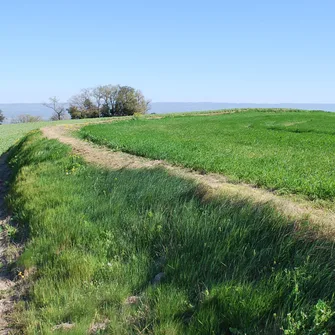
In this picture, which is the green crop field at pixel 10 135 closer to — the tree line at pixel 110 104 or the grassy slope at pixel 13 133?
the grassy slope at pixel 13 133

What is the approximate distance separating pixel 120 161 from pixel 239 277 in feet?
25.2

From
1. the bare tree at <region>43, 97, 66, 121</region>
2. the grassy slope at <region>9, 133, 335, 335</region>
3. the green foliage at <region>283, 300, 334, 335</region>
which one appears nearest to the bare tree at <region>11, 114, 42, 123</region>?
the bare tree at <region>43, 97, 66, 121</region>

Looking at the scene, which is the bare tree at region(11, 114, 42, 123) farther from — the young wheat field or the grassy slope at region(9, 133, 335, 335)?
the grassy slope at region(9, 133, 335, 335)

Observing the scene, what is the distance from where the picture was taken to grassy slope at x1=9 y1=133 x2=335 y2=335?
3.93 metres

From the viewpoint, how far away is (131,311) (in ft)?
14.2

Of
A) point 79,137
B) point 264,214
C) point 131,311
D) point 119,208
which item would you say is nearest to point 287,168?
point 264,214

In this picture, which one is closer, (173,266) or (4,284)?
(173,266)

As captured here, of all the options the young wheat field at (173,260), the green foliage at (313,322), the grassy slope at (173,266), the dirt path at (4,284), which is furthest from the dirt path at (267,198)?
the dirt path at (4,284)

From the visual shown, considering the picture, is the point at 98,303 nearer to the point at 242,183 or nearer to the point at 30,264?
the point at 30,264

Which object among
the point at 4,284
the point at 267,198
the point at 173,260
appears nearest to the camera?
the point at 173,260

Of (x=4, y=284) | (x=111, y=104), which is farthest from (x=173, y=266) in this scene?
(x=111, y=104)

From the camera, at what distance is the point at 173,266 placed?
4957mm

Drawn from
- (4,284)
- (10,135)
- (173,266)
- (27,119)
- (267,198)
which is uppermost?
(27,119)

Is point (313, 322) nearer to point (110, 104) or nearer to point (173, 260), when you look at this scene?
point (173, 260)
